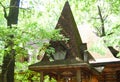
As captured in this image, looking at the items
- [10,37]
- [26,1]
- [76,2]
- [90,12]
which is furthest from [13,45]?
[90,12]

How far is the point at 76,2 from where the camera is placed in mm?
30781

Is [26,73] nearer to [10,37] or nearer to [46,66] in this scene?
[46,66]

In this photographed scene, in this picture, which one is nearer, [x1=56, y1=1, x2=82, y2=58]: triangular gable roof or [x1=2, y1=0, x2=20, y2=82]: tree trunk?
[x1=2, y1=0, x2=20, y2=82]: tree trunk

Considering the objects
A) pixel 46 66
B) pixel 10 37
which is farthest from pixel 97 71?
pixel 10 37

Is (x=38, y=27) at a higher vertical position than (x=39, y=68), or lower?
higher

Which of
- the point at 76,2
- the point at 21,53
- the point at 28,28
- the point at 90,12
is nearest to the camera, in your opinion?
the point at 28,28

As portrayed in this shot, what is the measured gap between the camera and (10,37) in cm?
1428

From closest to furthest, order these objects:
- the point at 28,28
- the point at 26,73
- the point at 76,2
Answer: the point at 28,28 → the point at 26,73 → the point at 76,2

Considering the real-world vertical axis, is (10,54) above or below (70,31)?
below

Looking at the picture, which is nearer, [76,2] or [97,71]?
[97,71]

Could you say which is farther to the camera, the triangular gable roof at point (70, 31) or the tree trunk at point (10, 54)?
the triangular gable roof at point (70, 31)

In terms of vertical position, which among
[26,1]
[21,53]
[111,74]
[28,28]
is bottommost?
[111,74]

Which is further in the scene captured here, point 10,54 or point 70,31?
point 70,31

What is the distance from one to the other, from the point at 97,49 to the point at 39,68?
166 inches
